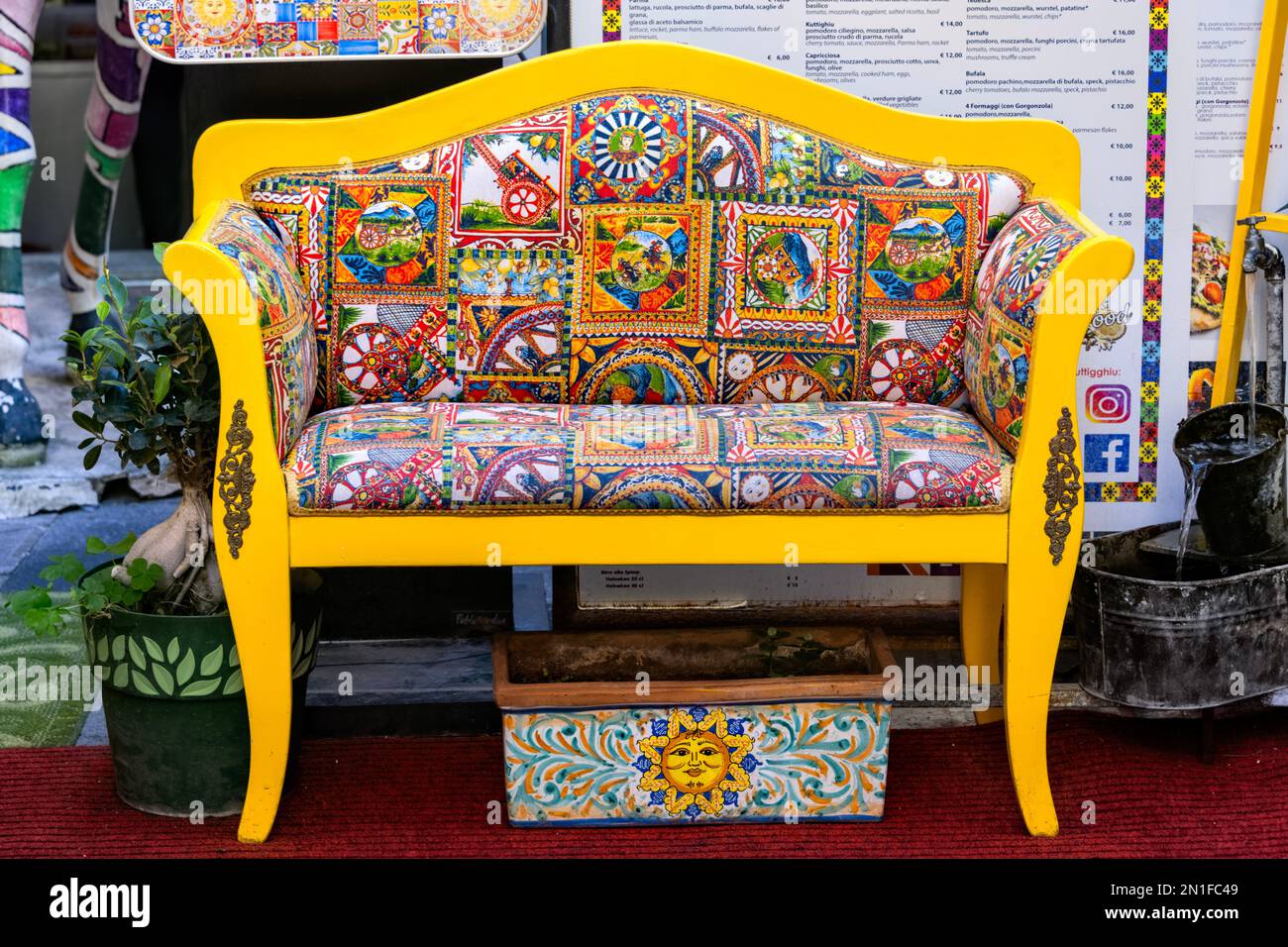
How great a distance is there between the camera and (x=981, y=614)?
3.04 m

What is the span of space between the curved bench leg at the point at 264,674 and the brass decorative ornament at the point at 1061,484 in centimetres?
114

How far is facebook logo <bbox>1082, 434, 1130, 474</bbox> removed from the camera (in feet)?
10.8

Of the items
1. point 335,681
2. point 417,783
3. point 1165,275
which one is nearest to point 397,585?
point 335,681

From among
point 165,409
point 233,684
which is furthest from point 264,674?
point 165,409

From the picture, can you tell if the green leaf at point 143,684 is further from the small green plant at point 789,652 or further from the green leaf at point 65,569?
the small green plant at point 789,652

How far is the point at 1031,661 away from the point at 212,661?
125 cm

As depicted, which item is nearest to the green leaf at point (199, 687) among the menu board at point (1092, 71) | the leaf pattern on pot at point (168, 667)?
the leaf pattern on pot at point (168, 667)

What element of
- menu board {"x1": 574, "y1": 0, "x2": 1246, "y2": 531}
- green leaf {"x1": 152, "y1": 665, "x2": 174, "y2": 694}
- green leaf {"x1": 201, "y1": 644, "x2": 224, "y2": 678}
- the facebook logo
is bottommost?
green leaf {"x1": 152, "y1": 665, "x2": 174, "y2": 694}

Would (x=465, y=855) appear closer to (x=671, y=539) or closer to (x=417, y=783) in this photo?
(x=417, y=783)

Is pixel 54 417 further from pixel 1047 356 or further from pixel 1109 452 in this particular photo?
pixel 1047 356

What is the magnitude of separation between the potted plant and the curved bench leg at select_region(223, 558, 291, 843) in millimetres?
77

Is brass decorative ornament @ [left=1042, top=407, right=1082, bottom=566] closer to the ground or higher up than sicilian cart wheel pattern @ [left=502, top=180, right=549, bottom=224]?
closer to the ground

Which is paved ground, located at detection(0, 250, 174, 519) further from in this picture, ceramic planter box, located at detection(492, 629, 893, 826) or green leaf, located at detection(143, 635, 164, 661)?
ceramic planter box, located at detection(492, 629, 893, 826)

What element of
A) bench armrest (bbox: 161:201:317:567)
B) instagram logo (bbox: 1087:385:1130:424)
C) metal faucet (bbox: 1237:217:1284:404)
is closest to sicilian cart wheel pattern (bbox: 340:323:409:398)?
bench armrest (bbox: 161:201:317:567)
